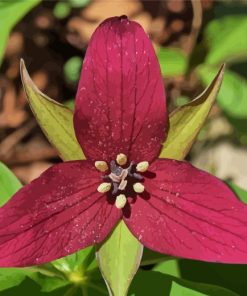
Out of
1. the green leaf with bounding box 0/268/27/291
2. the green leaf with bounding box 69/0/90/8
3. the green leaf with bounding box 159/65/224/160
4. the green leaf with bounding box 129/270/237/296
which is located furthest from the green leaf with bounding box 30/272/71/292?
the green leaf with bounding box 69/0/90/8

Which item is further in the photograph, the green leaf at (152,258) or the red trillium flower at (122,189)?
the green leaf at (152,258)

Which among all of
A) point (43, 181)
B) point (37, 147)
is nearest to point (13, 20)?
point (37, 147)

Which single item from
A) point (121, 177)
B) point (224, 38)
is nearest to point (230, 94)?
point (224, 38)

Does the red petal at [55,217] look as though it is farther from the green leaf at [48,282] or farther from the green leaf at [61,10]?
the green leaf at [61,10]

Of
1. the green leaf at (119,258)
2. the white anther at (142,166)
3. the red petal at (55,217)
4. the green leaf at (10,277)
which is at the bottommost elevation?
the green leaf at (10,277)

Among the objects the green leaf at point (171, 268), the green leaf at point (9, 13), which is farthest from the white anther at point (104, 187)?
the green leaf at point (9, 13)

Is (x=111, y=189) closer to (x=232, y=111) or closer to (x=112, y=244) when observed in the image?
(x=112, y=244)

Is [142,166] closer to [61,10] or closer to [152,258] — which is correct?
[152,258]
